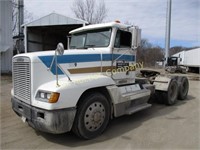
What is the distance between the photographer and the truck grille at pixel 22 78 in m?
4.16

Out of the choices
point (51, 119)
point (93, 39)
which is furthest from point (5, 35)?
point (51, 119)

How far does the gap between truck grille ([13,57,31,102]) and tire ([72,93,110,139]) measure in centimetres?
112

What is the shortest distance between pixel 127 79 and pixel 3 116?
3700mm

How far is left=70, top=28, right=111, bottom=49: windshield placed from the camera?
5.27m

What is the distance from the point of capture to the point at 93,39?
5.45 metres

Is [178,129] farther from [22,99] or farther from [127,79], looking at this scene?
[22,99]

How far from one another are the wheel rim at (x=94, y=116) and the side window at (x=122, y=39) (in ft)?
5.67

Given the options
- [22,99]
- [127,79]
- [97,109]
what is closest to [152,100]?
[127,79]

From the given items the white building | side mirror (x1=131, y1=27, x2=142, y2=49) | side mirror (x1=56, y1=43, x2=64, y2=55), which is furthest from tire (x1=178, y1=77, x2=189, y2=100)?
the white building

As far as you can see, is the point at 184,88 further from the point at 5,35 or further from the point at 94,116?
the point at 5,35

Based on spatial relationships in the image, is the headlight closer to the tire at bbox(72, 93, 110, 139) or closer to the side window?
the tire at bbox(72, 93, 110, 139)

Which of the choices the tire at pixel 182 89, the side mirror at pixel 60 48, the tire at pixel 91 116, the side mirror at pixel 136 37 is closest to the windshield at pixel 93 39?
the side mirror at pixel 136 37

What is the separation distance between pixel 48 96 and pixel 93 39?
222 cm

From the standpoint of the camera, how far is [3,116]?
5.83 metres
